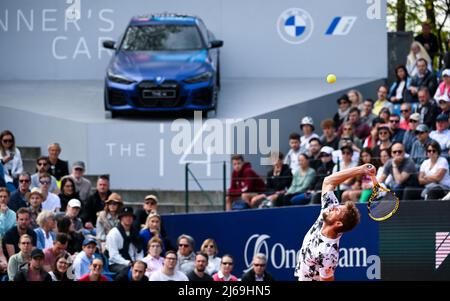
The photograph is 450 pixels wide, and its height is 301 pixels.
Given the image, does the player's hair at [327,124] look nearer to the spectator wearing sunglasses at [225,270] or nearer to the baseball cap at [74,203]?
the spectator wearing sunglasses at [225,270]

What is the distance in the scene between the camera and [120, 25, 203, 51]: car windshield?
61.3 feet

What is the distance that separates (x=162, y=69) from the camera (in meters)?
Answer: 18.2

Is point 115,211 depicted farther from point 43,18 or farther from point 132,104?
point 43,18

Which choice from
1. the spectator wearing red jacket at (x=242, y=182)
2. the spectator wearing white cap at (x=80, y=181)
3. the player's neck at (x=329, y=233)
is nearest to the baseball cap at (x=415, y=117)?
the spectator wearing red jacket at (x=242, y=182)

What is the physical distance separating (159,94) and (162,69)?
0.30 m

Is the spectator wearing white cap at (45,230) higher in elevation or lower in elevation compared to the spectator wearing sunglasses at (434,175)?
lower

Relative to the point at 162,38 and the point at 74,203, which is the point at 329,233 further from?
the point at 162,38

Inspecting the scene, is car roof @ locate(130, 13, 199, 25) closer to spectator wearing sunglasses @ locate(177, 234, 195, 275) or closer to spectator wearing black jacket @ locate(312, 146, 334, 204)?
spectator wearing black jacket @ locate(312, 146, 334, 204)

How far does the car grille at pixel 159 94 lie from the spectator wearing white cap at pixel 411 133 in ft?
9.36

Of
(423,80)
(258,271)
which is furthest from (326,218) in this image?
(423,80)

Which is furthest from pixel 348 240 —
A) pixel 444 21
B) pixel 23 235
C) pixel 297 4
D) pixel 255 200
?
pixel 444 21

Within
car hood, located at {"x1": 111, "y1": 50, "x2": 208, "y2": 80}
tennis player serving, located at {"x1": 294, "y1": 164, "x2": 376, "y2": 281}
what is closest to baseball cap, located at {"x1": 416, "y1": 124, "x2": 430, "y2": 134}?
car hood, located at {"x1": 111, "y1": 50, "x2": 208, "y2": 80}

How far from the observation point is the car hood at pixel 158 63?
18203mm

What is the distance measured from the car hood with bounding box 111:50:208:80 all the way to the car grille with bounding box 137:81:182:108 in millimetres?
101
